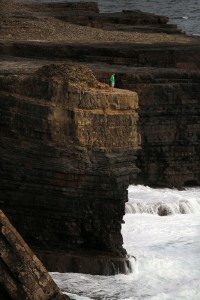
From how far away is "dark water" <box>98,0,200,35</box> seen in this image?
7916cm

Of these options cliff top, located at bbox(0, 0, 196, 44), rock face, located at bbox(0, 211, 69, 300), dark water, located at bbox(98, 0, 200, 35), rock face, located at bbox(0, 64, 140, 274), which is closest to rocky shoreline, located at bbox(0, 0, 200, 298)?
rock face, located at bbox(0, 64, 140, 274)

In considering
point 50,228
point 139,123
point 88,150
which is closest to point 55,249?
point 50,228

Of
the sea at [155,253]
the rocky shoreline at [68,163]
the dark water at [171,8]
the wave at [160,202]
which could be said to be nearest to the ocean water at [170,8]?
the dark water at [171,8]

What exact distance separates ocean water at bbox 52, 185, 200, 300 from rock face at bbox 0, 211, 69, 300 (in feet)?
7.10

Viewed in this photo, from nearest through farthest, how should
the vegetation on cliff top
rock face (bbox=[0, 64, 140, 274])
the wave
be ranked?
rock face (bbox=[0, 64, 140, 274])
the vegetation on cliff top
the wave

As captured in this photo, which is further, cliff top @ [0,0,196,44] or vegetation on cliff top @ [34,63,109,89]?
cliff top @ [0,0,196,44]

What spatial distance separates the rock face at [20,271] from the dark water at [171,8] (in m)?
54.9

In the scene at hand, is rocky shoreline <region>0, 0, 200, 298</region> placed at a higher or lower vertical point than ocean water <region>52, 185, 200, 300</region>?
higher

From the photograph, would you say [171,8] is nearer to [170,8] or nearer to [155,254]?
[170,8]

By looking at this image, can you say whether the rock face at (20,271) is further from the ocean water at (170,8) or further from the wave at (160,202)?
the ocean water at (170,8)

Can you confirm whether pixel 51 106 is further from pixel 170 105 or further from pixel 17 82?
pixel 170 105

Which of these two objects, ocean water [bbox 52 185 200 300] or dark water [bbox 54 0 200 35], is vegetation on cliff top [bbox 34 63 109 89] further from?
dark water [bbox 54 0 200 35]

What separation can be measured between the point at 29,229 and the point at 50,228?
0.49 m

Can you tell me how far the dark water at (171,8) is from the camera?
7916 centimetres
